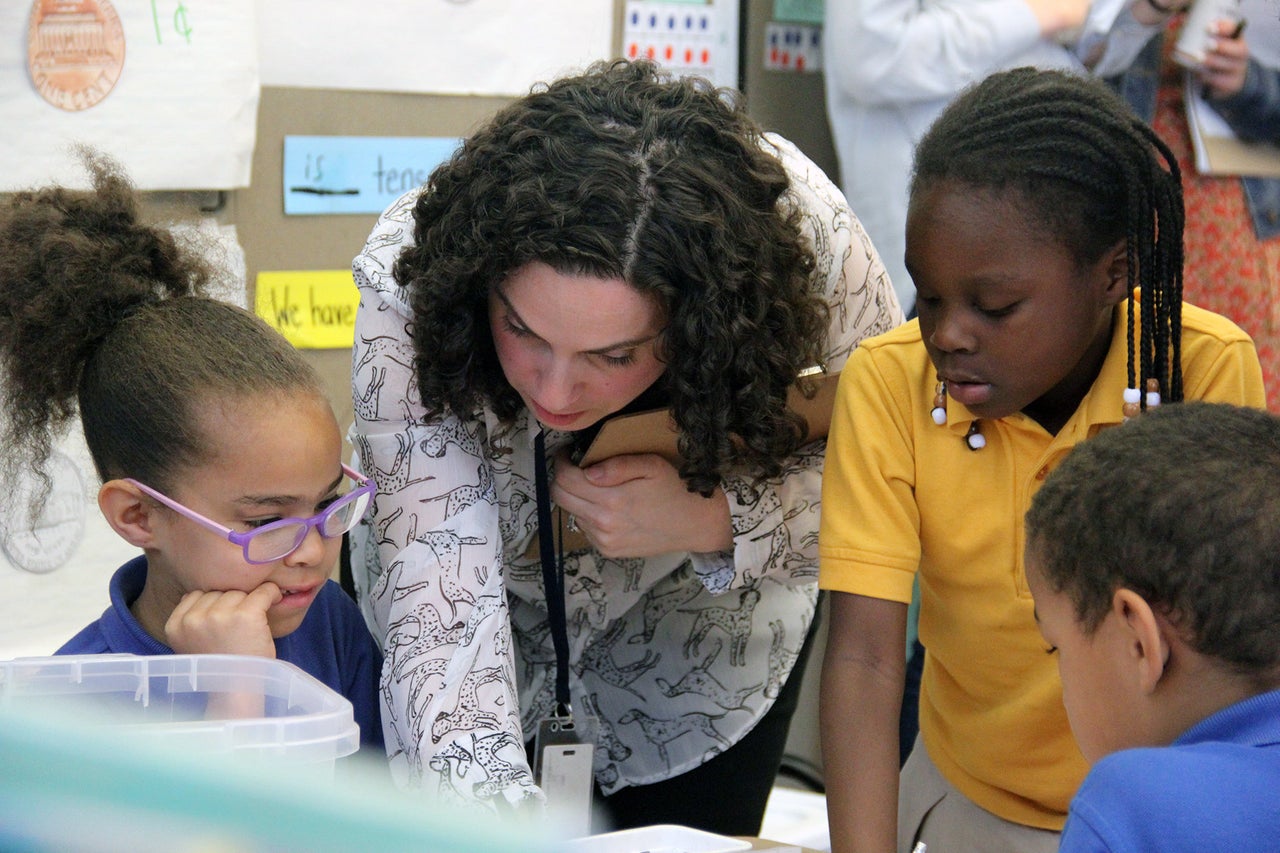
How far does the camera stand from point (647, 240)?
1134mm

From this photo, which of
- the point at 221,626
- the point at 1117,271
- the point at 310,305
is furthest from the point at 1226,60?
the point at 221,626

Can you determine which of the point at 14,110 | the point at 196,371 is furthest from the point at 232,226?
Result: the point at 196,371

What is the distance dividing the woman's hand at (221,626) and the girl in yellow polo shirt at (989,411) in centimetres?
52

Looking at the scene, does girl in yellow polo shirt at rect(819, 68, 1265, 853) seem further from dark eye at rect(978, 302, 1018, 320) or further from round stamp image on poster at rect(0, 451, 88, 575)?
round stamp image on poster at rect(0, 451, 88, 575)

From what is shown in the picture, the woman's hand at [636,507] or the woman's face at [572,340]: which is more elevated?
the woman's face at [572,340]

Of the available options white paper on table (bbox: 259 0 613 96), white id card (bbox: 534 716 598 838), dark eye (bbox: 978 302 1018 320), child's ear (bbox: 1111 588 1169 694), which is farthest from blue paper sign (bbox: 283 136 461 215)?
child's ear (bbox: 1111 588 1169 694)

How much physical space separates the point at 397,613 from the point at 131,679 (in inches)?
14.7

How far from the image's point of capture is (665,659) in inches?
59.7

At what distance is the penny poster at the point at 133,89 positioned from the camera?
1.60 meters

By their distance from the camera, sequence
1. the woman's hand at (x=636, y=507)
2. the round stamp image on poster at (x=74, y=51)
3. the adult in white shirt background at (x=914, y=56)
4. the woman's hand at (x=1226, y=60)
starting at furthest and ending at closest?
1. the woman's hand at (x=1226, y=60)
2. the adult in white shirt background at (x=914, y=56)
3. the round stamp image on poster at (x=74, y=51)
4. the woman's hand at (x=636, y=507)

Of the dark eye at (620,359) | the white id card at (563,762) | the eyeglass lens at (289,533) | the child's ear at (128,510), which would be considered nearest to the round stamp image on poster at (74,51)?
the child's ear at (128,510)

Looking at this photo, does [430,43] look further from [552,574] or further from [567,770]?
[567,770]

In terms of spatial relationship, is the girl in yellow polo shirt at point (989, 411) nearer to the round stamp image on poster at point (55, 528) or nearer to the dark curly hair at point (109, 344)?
the dark curly hair at point (109, 344)

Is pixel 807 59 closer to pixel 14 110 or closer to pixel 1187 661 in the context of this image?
pixel 14 110
